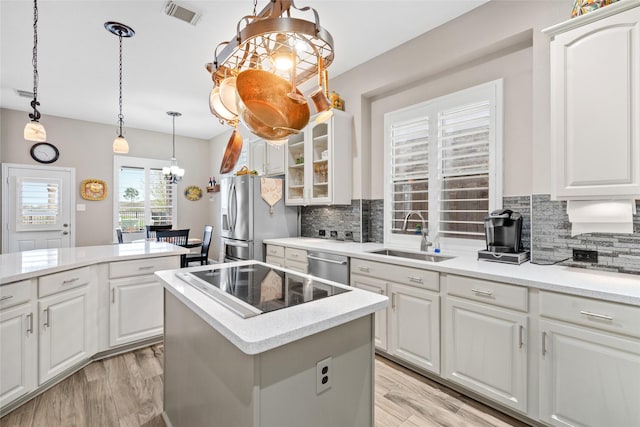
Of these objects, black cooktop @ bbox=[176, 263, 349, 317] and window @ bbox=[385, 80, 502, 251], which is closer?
black cooktop @ bbox=[176, 263, 349, 317]

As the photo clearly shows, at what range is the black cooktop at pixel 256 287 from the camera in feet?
4.12

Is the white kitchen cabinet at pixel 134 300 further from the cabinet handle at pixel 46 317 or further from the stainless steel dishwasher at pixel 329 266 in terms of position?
the stainless steel dishwasher at pixel 329 266

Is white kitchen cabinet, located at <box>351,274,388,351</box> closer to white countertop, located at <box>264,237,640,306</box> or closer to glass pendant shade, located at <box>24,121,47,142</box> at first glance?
white countertop, located at <box>264,237,640,306</box>

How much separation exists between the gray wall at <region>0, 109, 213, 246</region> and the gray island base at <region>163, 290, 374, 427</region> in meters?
5.07

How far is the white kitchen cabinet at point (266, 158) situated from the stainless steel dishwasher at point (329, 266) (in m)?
1.49

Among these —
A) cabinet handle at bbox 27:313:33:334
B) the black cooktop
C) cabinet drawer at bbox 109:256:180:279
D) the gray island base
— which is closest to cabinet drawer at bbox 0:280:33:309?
cabinet handle at bbox 27:313:33:334

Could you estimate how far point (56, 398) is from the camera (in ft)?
6.84

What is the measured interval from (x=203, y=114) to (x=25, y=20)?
2.63 metres

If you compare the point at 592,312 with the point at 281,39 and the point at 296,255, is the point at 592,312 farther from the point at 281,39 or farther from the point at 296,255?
the point at 296,255

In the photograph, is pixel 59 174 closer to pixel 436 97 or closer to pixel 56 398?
pixel 56 398

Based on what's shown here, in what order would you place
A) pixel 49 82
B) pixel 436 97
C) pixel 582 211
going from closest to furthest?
pixel 582 211 → pixel 436 97 → pixel 49 82

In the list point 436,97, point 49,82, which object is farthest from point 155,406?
point 49,82

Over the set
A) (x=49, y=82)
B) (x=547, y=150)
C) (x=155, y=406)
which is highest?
(x=49, y=82)

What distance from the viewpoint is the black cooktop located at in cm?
125
